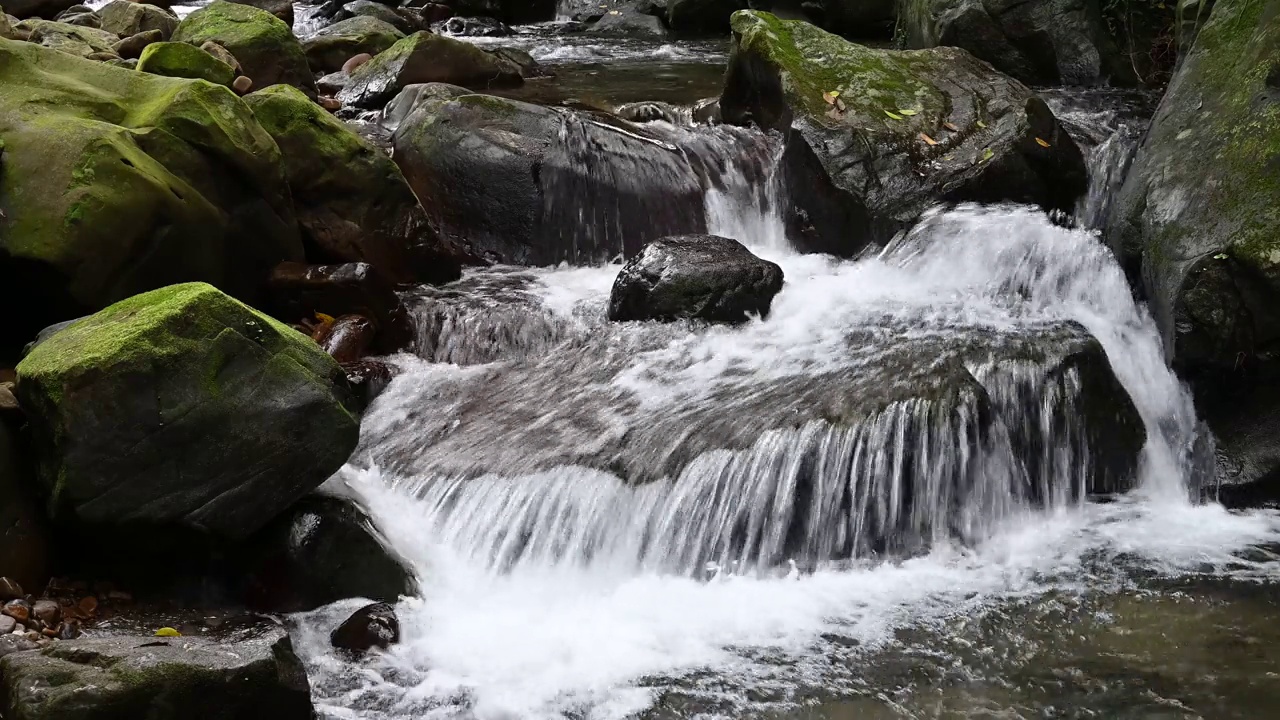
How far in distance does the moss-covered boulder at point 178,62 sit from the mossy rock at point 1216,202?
6649 mm

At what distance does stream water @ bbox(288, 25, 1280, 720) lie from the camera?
4297mm

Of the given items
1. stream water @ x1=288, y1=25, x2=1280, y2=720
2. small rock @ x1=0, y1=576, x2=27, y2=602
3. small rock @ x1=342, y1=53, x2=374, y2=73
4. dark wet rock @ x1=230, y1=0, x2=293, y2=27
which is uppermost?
dark wet rock @ x1=230, y1=0, x2=293, y2=27

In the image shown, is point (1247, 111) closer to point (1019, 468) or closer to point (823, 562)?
point (1019, 468)

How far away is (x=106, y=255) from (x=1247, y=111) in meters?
6.61

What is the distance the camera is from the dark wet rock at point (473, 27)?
18.3 metres

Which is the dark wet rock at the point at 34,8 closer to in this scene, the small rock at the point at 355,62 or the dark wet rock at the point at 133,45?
the dark wet rock at the point at 133,45

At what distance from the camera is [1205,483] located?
5961 mm

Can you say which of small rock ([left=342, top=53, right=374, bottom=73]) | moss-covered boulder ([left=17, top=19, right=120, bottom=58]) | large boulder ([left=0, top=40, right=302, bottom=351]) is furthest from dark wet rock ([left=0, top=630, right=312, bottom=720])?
small rock ([left=342, top=53, right=374, bottom=73])

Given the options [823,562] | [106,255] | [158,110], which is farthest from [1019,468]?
[158,110]

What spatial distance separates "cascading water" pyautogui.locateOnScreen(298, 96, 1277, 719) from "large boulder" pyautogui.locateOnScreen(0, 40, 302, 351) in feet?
4.48

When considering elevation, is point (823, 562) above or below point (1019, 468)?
below

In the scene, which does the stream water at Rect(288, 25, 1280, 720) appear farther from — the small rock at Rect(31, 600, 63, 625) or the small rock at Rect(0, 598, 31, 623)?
the small rock at Rect(0, 598, 31, 623)

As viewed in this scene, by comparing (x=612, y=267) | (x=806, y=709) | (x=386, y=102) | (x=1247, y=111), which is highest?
(x=386, y=102)

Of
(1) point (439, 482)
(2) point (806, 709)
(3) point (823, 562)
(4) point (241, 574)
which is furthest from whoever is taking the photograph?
(1) point (439, 482)
